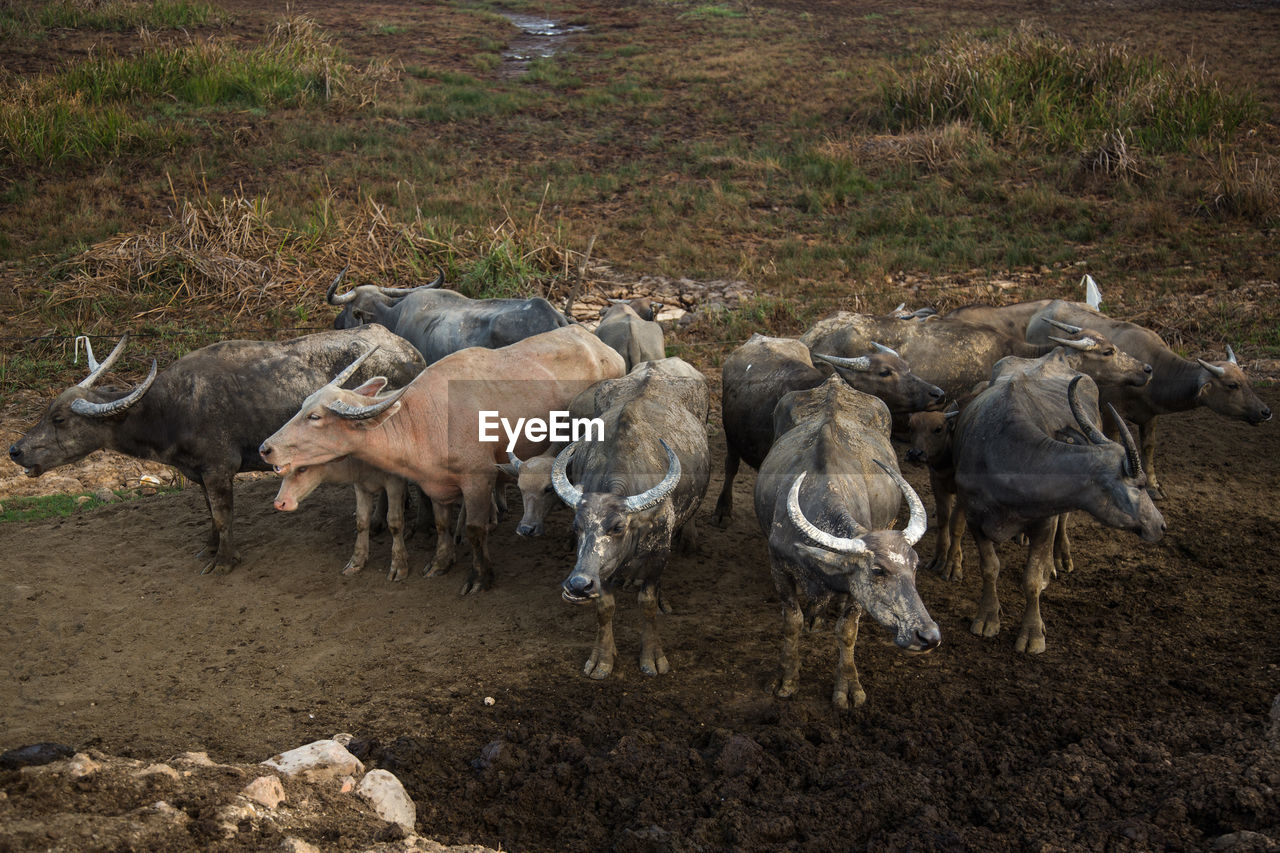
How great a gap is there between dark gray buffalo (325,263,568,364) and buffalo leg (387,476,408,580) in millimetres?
1862

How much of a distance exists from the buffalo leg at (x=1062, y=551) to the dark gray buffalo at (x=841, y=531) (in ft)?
5.13

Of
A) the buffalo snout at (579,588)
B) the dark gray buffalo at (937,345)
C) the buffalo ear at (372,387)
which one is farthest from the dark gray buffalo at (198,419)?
the dark gray buffalo at (937,345)

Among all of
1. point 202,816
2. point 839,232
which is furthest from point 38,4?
point 202,816

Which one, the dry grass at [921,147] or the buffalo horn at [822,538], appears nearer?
the buffalo horn at [822,538]

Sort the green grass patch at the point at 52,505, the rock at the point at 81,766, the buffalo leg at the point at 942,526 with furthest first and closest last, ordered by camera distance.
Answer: the green grass patch at the point at 52,505
the buffalo leg at the point at 942,526
the rock at the point at 81,766

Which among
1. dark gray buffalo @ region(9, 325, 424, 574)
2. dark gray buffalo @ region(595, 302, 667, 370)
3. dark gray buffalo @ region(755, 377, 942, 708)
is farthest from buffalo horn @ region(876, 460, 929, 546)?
dark gray buffalo @ region(9, 325, 424, 574)

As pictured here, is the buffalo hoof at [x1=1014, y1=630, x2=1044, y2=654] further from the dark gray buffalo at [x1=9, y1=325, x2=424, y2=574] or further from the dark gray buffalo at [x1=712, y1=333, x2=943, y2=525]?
the dark gray buffalo at [x1=9, y1=325, x2=424, y2=574]

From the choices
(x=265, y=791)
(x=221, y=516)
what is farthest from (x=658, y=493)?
(x=221, y=516)

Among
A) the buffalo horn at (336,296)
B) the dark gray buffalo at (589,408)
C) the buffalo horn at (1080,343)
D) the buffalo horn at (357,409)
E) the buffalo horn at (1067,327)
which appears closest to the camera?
the dark gray buffalo at (589,408)

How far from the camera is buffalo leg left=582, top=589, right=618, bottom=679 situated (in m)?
6.21

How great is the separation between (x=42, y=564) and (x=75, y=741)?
2.70 m

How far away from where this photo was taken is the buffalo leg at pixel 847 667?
5773 millimetres

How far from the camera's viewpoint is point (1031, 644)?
20.9 ft

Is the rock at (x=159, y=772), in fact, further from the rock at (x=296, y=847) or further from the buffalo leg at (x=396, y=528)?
the buffalo leg at (x=396, y=528)
